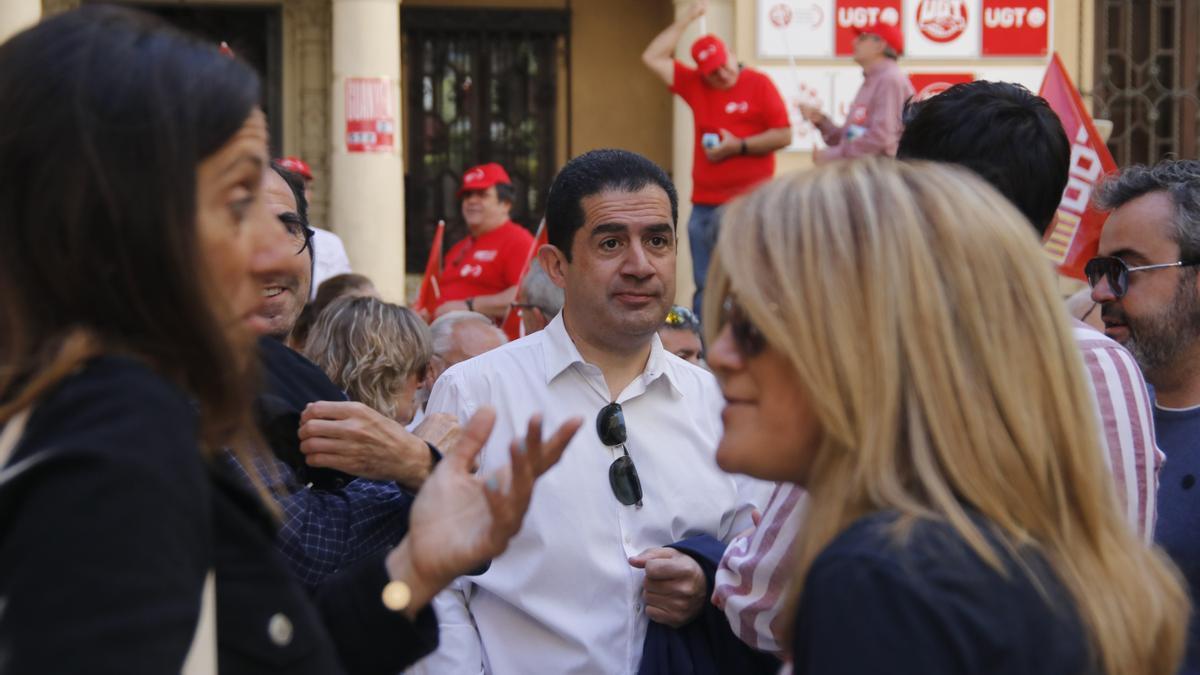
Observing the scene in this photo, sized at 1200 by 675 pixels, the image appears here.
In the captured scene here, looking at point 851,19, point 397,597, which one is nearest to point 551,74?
point 851,19

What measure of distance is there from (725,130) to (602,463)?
273 inches

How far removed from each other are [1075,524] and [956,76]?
1184cm

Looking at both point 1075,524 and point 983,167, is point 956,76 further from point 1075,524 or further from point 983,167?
point 1075,524

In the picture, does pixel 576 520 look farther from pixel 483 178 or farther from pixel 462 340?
pixel 483 178

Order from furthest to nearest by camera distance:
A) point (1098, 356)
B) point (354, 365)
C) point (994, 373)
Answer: point (354, 365) < point (1098, 356) < point (994, 373)

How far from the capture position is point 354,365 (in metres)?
4.44

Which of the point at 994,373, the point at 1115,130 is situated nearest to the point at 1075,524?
the point at 994,373

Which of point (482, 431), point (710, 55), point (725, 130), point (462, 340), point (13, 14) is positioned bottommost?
point (462, 340)

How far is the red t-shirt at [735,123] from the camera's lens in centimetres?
1014

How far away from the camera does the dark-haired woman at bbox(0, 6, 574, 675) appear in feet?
4.46

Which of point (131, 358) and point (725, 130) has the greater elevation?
point (725, 130)

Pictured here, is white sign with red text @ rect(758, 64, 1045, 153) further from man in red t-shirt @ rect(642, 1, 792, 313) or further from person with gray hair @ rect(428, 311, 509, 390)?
person with gray hair @ rect(428, 311, 509, 390)

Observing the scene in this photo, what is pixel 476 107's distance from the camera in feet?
50.3

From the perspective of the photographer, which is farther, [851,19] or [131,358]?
[851,19]
